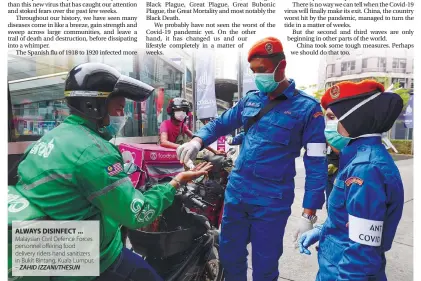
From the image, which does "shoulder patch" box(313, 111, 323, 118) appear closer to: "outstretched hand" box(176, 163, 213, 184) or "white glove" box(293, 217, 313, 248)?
"white glove" box(293, 217, 313, 248)

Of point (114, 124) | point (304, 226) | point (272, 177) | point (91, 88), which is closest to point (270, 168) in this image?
point (272, 177)

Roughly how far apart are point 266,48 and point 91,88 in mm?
947

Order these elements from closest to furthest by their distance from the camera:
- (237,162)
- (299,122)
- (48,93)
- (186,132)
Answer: (299,122), (237,162), (48,93), (186,132)

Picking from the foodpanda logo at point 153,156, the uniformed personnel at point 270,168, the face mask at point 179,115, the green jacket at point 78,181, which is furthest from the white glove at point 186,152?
the face mask at point 179,115

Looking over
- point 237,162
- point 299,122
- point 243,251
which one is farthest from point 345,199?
point 243,251

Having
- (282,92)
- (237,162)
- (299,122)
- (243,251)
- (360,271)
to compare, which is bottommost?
(243,251)

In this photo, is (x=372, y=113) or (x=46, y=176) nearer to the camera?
(x=46, y=176)

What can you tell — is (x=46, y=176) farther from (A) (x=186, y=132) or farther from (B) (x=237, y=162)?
(A) (x=186, y=132)

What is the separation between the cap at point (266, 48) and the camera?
1581 mm

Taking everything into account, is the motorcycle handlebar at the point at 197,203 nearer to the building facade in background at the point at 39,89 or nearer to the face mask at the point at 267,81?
the face mask at the point at 267,81

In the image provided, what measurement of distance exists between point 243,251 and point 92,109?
45.8 inches

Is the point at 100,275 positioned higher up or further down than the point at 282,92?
further down

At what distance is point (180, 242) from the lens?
1540 millimetres

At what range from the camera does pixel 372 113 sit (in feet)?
3.49
